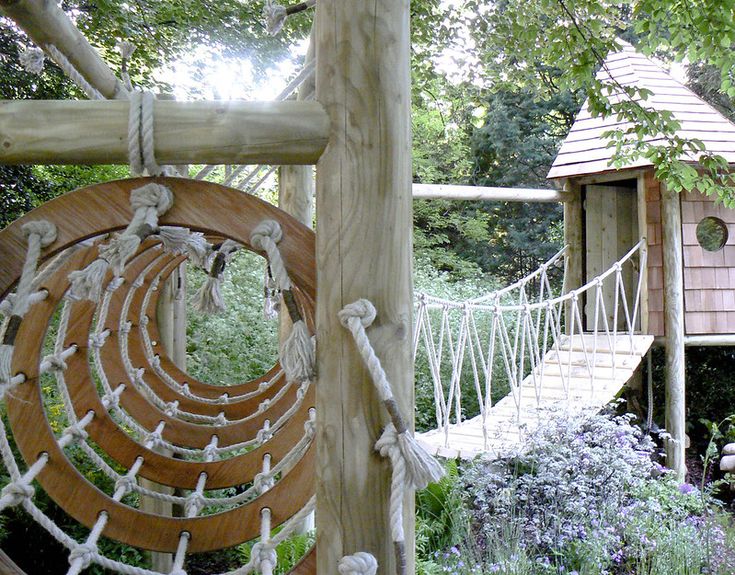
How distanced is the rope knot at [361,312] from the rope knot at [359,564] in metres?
0.32

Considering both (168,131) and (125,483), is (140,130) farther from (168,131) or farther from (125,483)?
(125,483)

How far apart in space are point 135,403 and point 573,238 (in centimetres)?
434

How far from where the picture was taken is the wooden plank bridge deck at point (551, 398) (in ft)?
12.6

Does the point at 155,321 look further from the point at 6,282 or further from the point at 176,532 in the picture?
the point at 6,282

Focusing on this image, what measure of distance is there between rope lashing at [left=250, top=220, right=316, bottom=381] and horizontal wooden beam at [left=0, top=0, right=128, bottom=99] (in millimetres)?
912

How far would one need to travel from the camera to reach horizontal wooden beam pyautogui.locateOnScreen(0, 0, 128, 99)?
1.39 meters

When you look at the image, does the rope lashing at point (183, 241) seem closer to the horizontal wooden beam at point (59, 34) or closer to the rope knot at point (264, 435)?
the horizontal wooden beam at point (59, 34)

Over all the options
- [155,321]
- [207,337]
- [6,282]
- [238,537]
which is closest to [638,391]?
[207,337]

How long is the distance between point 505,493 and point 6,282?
118 inches

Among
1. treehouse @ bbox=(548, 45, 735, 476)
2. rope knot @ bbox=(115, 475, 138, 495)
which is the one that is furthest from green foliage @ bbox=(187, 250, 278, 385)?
rope knot @ bbox=(115, 475, 138, 495)

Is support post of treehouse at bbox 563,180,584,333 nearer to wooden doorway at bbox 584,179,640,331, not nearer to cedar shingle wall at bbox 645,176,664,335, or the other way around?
wooden doorway at bbox 584,179,640,331

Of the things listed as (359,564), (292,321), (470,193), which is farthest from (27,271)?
(470,193)

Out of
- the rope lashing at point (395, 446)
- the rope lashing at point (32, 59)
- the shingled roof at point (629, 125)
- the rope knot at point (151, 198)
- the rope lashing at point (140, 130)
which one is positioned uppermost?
the shingled roof at point (629, 125)

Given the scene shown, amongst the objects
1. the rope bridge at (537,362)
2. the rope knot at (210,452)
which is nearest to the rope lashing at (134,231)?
the rope knot at (210,452)
